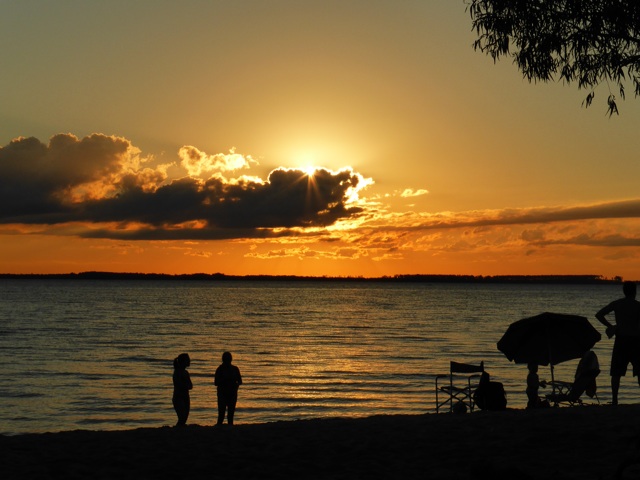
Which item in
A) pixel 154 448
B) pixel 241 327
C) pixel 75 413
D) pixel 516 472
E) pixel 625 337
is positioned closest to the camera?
pixel 516 472

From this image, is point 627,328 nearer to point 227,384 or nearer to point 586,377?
point 586,377

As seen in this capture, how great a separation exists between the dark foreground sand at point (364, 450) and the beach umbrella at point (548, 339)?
4.88 metres

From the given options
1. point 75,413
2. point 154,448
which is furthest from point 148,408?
point 154,448

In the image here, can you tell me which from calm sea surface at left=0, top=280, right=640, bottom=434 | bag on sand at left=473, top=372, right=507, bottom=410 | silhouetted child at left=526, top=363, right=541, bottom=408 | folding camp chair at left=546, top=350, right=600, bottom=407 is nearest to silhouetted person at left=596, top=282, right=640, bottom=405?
bag on sand at left=473, top=372, right=507, bottom=410

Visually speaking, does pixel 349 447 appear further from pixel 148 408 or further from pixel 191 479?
pixel 148 408

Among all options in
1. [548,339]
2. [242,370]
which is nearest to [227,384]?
[548,339]

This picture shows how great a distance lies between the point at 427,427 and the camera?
13.2 metres

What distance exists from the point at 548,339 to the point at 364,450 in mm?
8804

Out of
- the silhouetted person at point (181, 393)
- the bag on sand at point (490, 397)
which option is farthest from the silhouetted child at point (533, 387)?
the silhouetted person at point (181, 393)

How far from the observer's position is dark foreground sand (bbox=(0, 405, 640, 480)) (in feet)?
33.7

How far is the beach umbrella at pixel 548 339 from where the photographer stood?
18906mm

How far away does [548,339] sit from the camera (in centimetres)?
1914

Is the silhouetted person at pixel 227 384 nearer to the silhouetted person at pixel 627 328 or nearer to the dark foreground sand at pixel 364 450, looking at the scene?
the dark foreground sand at pixel 364 450

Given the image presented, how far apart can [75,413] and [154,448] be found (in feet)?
51.0
